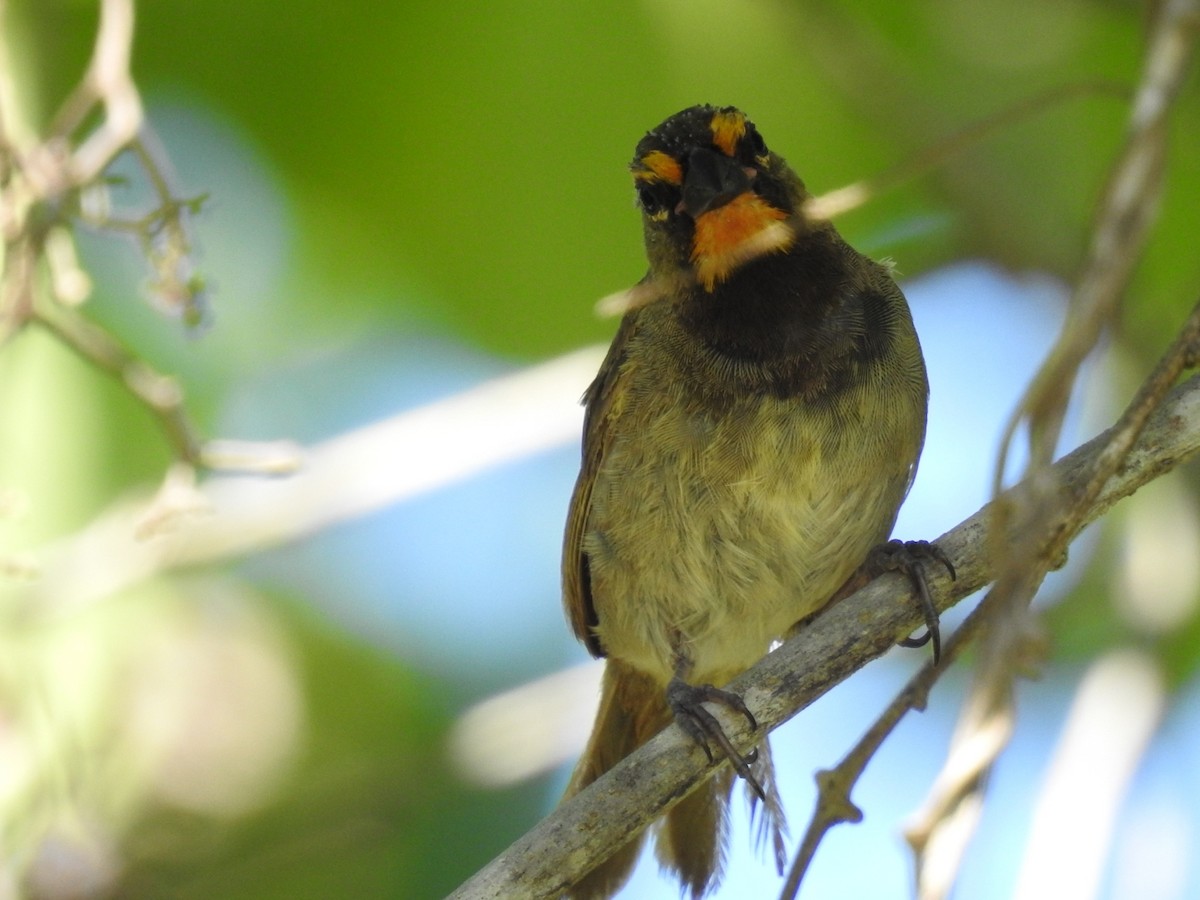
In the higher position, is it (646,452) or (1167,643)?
(646,452)

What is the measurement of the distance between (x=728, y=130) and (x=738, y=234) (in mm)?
279

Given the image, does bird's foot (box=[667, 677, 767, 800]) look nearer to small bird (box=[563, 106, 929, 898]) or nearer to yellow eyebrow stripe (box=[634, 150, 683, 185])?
small bird (box=[563, 106, 929, 898])

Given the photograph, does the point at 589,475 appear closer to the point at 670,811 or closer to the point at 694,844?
the point at 670,811

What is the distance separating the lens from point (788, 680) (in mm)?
2732

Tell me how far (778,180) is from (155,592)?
95.3 inches

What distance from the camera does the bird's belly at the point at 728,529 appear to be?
345 centimetres

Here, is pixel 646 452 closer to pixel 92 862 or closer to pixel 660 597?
pixel 660 597

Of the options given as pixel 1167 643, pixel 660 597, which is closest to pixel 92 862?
pixel 660 597


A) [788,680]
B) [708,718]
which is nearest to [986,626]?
[788,680]

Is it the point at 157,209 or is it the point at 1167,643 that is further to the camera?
the point at 1167,643

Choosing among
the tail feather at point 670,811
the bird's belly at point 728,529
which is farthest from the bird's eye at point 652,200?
the tail feather at point 670,811

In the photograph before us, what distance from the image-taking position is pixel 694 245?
146 inches

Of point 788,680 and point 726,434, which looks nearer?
point 788,680

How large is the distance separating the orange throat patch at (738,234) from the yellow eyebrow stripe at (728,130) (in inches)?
6.1
